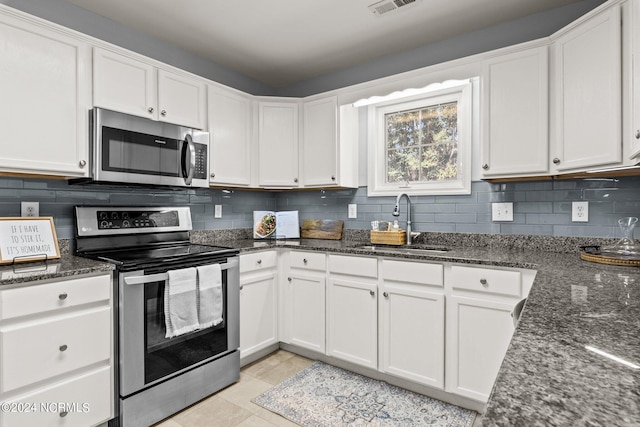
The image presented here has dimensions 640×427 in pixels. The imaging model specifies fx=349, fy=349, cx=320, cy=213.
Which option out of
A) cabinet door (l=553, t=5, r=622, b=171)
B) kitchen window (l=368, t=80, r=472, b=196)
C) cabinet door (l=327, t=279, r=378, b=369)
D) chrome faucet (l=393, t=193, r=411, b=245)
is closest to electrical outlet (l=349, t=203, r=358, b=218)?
kitchen window (l=368, t=80, r=472, b=196)

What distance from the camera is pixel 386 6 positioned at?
2.30 m

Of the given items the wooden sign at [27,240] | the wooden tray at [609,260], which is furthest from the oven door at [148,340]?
the wooden tray at [609,260]

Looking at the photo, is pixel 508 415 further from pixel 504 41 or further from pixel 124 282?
pixel 504 41

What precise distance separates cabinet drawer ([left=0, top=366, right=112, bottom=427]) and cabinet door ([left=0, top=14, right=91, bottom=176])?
110 cm

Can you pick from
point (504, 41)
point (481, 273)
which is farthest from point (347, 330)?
point (504, 41)

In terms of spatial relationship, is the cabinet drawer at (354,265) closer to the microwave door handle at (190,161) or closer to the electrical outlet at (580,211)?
the microwave door handle at (190,161)

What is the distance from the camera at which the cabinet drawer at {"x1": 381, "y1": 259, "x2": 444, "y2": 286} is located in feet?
7.00

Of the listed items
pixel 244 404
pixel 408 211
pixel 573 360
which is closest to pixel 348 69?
pixel 408 211

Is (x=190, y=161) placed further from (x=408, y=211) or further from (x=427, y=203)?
(x=427, y=203)

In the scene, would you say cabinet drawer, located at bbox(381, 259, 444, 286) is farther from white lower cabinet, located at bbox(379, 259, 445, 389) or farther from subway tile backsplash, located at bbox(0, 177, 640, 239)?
subway tile backsplash, located at bbox(0, 177, 640, 239)

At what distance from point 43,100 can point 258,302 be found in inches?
72.4

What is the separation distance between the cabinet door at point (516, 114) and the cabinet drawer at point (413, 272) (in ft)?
2.46

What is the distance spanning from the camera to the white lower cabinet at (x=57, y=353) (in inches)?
59.1

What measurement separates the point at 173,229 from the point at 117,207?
430 mm
